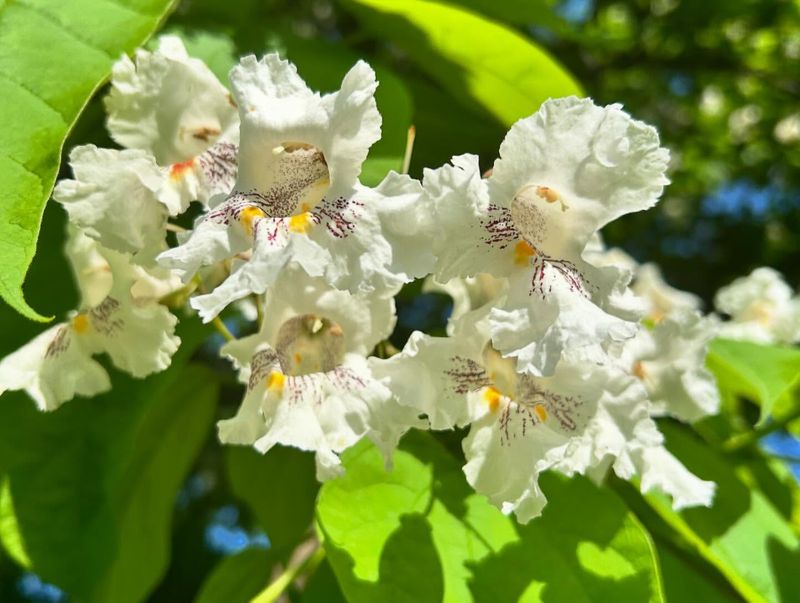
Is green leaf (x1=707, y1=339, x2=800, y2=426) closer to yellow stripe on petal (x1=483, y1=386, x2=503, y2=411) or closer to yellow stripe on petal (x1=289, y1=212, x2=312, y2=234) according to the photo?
yellow stripe on petal (x1=483, y1=386, x2=503, y2=411)

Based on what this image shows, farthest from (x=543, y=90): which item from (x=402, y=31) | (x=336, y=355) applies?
(x=336, y=355)

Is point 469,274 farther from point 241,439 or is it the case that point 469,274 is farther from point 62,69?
point 62,69

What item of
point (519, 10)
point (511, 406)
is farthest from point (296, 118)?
point (519, 10)

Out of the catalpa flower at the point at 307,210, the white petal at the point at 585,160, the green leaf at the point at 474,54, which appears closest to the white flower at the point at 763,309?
the green leaf at the point at 474,54

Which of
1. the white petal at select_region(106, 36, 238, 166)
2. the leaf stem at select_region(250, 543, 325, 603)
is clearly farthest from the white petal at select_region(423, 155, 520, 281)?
the leaf stem at select_region(250, 543, 325, 603)

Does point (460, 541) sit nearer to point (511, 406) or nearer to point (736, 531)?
point (511, 406)
